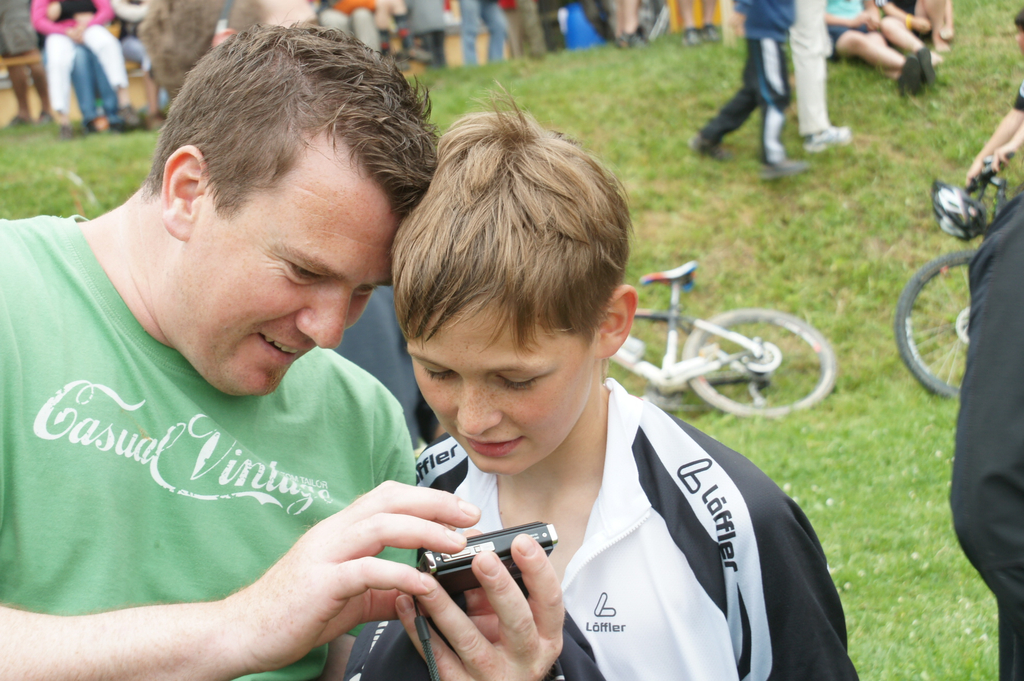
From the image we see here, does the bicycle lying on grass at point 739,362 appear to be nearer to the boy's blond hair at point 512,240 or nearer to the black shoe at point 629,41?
the boy's blond hair at point 512,240

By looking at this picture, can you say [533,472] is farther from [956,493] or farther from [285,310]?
[956,493]

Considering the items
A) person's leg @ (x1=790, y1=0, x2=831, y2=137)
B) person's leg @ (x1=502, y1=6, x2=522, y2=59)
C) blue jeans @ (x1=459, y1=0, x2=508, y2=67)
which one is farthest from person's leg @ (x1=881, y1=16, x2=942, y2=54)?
person's leg @ (x1=502, y1=6, x2=522, y2=59)

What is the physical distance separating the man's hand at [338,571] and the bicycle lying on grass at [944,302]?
611cm

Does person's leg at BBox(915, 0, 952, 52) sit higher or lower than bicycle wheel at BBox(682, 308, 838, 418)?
higher

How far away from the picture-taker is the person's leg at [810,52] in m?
8.88

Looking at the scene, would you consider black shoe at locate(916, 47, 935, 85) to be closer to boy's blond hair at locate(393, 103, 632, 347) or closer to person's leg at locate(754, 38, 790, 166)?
person's leg at locate(754, 38, 790, 166)

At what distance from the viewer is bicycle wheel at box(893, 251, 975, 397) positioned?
265 inches

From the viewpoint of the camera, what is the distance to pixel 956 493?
1.77 metres

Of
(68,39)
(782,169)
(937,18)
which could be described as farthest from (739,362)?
(68,39)

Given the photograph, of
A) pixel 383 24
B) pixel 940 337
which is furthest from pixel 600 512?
pixel 383 24

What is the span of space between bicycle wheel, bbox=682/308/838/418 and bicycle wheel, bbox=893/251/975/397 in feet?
2.09

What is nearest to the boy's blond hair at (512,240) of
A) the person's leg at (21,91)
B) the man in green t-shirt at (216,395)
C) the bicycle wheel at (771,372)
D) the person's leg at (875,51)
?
the man in green t-shirt at (216,395)

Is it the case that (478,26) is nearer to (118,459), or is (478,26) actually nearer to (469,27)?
(469,27)

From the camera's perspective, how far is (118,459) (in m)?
1.79
